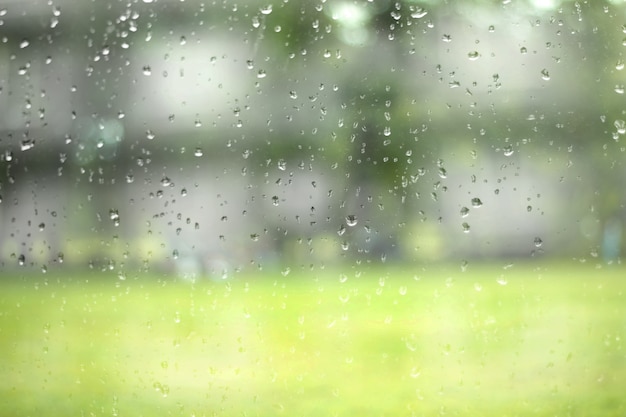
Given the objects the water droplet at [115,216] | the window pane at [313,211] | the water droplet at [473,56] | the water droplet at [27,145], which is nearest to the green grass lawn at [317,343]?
the window pane at [313,211]

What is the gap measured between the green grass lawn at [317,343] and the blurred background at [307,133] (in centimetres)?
5

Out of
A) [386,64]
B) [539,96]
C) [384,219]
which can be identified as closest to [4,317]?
[384,219]

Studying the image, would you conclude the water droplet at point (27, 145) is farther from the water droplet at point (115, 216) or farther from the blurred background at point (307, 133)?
the water droplet at point (115, 216)

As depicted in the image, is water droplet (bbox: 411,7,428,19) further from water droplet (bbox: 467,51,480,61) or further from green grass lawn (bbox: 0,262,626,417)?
green grass lawn (bbox: 0,262,626,417)

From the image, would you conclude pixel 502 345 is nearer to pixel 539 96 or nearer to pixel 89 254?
pixel 539 96

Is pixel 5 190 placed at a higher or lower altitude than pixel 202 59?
lower

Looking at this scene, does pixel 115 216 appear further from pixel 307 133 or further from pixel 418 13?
pixel 418 13

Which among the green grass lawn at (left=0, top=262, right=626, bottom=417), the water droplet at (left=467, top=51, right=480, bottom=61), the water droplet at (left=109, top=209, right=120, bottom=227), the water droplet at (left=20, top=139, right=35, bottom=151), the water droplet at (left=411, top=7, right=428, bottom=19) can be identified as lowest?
the green grass lawn at (left=0, top=262, right=626, bottom=417)

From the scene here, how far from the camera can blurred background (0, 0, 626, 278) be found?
1.31 m

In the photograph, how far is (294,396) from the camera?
4.31 feet

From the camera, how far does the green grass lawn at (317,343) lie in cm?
132

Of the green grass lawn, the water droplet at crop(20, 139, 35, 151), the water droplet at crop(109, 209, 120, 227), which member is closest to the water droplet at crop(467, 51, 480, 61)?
the green grass lawn

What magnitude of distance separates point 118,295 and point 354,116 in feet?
1.75

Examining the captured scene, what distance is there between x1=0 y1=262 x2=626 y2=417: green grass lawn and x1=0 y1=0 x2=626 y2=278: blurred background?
5 centimetres
